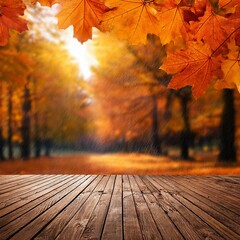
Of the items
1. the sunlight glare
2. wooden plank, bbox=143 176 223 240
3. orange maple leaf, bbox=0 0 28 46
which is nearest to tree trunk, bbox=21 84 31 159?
the sunlight glare

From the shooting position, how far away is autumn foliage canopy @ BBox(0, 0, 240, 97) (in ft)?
3.18

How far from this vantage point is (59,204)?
108 inches

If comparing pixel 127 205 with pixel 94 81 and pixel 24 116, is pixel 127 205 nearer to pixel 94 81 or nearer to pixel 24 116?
pixel 24 116

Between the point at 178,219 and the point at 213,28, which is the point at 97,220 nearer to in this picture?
the point at 178,219

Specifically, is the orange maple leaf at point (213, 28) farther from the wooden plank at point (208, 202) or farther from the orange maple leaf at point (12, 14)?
the wooden plank at point (208, 202)

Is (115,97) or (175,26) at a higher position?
(115,97)

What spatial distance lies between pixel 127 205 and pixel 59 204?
24.7 inches

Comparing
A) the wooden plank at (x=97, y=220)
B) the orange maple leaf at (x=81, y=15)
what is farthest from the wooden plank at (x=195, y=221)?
the orange maple leaf at (x=81, y=15)

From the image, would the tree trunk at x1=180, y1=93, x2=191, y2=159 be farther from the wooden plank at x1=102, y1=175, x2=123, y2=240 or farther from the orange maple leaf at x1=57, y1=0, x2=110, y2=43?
the orange maple leaf at x1=57, y1=0, x2=110, y2=43

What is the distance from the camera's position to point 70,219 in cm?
216

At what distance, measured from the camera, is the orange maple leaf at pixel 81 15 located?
96 centimetres

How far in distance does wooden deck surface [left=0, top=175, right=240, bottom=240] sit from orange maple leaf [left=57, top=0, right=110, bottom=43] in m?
1.20

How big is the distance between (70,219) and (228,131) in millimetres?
7643

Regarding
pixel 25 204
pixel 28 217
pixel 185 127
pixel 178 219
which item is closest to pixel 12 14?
pixel 28 217
